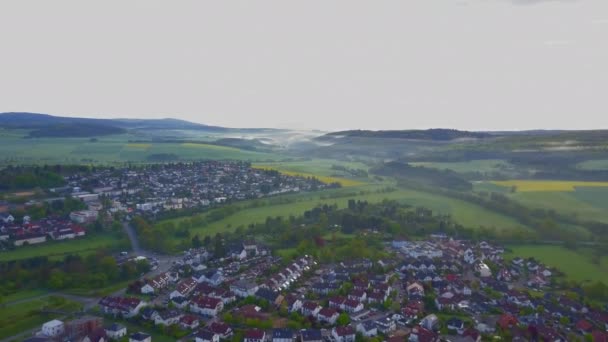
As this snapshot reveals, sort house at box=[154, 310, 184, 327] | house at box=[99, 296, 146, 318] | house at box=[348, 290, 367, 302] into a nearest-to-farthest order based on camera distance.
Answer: house at box=[154, 310, 184, 327] < house at box=[99, 296, 146, 318] < house at box=[348, 290, 367, 302]

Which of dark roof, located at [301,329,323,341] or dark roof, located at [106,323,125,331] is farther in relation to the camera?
dark roof, located at [106,323,125,331]

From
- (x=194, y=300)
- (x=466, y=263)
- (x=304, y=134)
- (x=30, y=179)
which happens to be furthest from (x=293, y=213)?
(x=304, y=134)

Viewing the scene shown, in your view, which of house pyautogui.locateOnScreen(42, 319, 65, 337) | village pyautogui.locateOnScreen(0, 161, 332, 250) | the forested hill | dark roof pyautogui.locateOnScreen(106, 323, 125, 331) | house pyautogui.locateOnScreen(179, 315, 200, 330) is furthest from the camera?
the forested hill

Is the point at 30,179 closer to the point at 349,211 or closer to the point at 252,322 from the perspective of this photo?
the point at 349,211

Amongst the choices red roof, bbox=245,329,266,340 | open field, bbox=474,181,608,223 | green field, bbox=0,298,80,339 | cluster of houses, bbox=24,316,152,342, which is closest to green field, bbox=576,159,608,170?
open field, bbox=474,181,608,223

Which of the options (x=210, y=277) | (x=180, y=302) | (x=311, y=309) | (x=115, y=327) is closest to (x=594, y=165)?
(x=311, y=309)

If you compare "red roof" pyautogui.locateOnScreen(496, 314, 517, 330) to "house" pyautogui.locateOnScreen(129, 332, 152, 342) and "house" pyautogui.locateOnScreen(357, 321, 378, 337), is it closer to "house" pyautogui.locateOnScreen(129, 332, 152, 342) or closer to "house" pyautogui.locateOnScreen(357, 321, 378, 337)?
"house" pyautogui.locateOnScreen(357, 321, 378, 337)

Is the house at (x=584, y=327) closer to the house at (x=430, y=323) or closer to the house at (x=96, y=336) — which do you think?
the house at (x=430, y=323)
